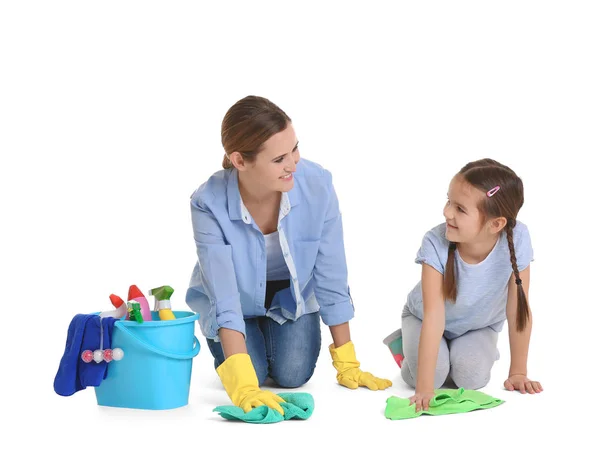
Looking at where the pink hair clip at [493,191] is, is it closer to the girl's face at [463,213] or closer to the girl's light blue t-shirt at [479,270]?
the girl's face at [463,213]

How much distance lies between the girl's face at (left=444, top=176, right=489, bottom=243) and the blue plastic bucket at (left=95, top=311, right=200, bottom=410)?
→ 2.86 feet

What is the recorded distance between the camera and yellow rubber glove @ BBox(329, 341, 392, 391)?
3.14 metres

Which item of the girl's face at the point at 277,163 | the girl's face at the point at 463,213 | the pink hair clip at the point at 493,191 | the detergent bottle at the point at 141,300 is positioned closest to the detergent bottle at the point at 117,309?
the detergent bottle at the point at 141,300

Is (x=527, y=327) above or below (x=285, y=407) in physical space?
above

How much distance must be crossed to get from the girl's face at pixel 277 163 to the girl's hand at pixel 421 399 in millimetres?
768

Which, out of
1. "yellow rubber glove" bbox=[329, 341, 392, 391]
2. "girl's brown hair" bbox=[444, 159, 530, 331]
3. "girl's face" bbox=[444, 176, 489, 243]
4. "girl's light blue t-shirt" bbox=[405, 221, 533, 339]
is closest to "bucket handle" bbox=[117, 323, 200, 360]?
"yellow rubber glove" bbox=[329, 341, 392, 391]

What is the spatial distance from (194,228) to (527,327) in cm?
115

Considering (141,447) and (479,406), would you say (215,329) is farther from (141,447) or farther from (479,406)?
(479,406)

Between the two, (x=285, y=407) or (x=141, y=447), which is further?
(x=285, y=407)

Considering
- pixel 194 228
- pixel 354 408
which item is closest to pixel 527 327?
pixel 354 408

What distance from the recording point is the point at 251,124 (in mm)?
2896

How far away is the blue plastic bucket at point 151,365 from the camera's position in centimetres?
287

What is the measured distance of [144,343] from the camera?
2844mm

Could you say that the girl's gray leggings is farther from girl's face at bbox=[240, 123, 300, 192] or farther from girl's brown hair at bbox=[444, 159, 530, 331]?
girl's face at bbox=[240, 123, 300, 192]
